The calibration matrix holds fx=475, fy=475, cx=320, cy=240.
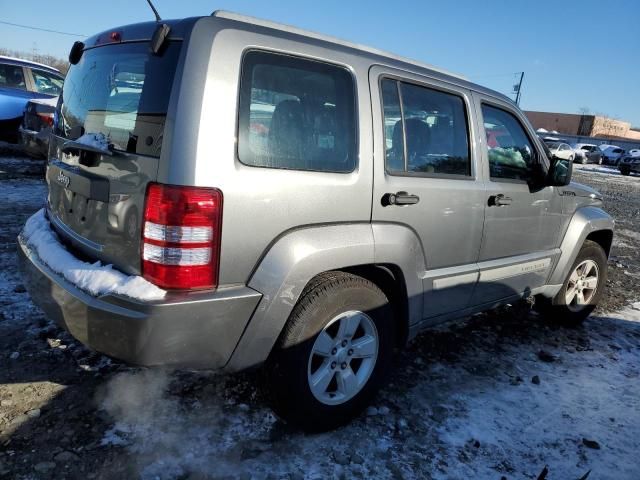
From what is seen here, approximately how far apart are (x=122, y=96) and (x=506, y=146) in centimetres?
259

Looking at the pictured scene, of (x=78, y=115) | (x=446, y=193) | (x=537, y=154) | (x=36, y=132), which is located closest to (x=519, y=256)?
(x=537, y=154)

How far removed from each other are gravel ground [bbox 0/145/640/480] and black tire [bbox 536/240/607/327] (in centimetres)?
56

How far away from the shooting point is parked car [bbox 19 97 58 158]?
7305 mm

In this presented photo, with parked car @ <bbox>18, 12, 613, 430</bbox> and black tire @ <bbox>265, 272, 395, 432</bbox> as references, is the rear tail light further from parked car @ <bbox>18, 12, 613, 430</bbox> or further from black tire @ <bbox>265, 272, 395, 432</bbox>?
black tire @ <bbox>265, 272, 395, 432</bbox>

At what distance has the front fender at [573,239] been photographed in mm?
3977

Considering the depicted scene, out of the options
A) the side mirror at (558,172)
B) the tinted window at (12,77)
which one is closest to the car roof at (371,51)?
the side mirror at (558,172)

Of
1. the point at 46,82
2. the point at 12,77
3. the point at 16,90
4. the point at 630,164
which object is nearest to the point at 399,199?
the point at 16,90

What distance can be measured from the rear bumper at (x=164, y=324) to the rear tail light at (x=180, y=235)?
97 mm

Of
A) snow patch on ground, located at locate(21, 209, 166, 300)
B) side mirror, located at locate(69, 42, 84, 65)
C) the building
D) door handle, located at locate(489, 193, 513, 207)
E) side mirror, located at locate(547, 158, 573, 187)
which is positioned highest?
the building

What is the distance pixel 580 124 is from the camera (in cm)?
6397

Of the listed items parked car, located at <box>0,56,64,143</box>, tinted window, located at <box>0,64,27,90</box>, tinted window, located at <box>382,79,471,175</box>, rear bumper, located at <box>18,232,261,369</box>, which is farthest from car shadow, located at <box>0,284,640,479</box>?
tinted window, located at <box>0,64,27,90</box>

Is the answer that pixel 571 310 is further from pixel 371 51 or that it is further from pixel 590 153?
pixel 590 153

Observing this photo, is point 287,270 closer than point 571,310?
Yes

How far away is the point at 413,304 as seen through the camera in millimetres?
2801
